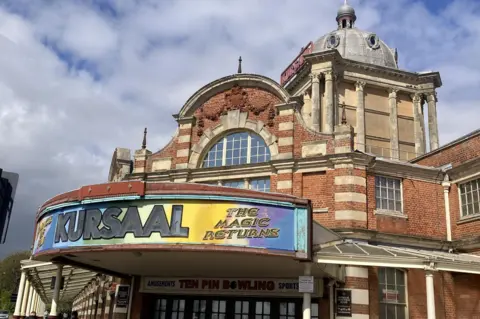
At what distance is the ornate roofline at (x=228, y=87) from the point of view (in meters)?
20.6

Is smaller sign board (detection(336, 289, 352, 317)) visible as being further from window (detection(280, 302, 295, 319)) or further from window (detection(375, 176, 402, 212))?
window (detection(375, 176, 402, 212))

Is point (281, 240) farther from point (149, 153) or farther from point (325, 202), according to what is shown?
point (149, 153)

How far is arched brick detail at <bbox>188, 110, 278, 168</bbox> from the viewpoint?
20516 millimetres

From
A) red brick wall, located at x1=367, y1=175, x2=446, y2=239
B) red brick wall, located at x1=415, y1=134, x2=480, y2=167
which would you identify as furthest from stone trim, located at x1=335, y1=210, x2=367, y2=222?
red brick wall, located at x1=415, y1=134, x2=480, y2=167

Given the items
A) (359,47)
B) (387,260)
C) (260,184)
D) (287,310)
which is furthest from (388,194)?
(359,47)

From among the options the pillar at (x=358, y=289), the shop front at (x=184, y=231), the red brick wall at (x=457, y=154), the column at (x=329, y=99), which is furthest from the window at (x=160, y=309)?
the column at (x=329, y=99)

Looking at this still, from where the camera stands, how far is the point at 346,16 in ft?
155

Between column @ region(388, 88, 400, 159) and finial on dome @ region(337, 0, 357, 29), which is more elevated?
finial on dome @ region(337, 0, 357, 29)

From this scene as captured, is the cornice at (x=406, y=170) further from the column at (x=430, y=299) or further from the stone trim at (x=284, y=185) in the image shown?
the column at (x=430, y=299)

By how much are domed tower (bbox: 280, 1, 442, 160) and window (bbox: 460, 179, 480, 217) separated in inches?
717

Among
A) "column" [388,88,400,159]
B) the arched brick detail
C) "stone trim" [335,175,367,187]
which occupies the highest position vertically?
"column" [388,88,400,159]

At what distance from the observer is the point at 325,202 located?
59.6 ft

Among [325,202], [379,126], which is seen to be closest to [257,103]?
[325,202]

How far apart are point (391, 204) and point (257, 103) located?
6.79 m
